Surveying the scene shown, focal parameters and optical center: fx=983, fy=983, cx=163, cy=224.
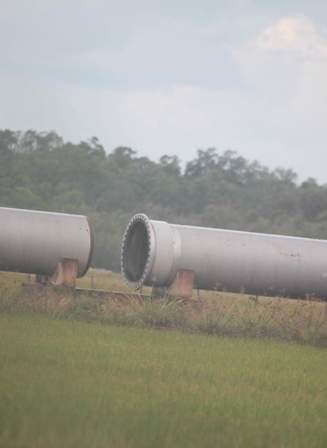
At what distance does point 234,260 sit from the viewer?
2119 centimetres

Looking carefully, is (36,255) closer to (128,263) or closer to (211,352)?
(128,263)

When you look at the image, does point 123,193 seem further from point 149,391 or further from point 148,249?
point 149,391

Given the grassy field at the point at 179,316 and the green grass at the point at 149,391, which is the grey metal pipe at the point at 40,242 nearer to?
the grassy field at the point at 179,316

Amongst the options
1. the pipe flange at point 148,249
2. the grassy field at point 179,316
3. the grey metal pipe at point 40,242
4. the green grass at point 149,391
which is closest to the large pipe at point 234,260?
the pipe flange at point 148,249

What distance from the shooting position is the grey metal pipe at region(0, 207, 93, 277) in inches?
817

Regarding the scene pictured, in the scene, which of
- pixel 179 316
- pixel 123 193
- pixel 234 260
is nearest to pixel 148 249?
pixel 234 260

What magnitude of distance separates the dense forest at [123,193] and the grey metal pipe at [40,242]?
3292 cm

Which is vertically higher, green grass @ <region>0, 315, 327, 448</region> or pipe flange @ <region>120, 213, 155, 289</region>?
pipe flange @ <region>120, 213, 155, 289</region>

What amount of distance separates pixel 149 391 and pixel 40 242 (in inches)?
446

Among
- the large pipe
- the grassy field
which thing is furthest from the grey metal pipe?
the grassy field

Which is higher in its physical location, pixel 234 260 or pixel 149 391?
pixel 234 260

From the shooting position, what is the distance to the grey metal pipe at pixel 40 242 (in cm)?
2075

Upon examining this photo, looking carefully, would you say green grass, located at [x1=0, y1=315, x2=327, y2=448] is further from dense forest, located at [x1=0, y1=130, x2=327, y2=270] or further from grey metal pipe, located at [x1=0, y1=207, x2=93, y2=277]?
dense forest, located at [x1=0, y1=130, x2=327, y2=270]

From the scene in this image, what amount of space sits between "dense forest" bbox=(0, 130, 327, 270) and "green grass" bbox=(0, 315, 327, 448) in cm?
4043
